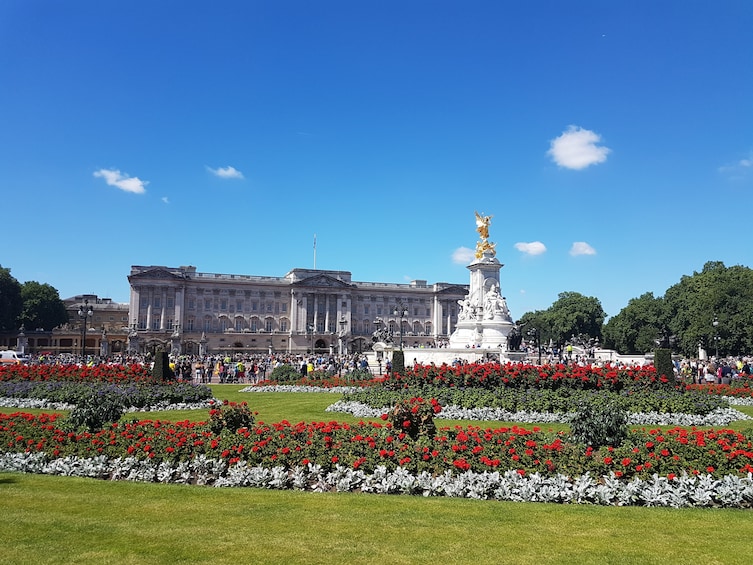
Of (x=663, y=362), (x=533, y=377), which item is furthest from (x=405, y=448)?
(x=663, y=362)

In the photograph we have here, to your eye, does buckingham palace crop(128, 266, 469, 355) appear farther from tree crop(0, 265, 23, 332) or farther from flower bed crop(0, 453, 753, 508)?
flower bed crop(0, 453, 753, 508)

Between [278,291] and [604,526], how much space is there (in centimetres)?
10141

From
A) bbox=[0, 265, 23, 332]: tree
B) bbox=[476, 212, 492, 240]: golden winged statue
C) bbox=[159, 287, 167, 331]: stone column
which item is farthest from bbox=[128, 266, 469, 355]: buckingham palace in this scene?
bbox=[476, 212, 492, 240]: golden winged statue

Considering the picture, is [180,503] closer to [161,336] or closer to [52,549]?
[52,549]

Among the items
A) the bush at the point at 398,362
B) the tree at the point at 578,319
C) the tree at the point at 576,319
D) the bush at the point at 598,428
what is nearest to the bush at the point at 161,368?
the bush at the point at 398,362

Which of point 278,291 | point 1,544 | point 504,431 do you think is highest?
point 278,291

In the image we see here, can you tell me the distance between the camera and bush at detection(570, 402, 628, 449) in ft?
31.5

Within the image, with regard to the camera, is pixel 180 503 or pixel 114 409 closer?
pixel 180 503

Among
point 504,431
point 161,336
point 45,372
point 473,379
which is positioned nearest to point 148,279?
point 161,336

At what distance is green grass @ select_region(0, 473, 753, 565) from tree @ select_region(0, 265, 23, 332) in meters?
85.1

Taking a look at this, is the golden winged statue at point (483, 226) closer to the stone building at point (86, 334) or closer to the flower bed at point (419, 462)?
the flower bed at point (419, 462)

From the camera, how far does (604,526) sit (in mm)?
7137

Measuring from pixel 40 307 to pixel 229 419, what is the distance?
303ft

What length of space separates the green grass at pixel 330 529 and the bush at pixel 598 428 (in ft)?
5.84
